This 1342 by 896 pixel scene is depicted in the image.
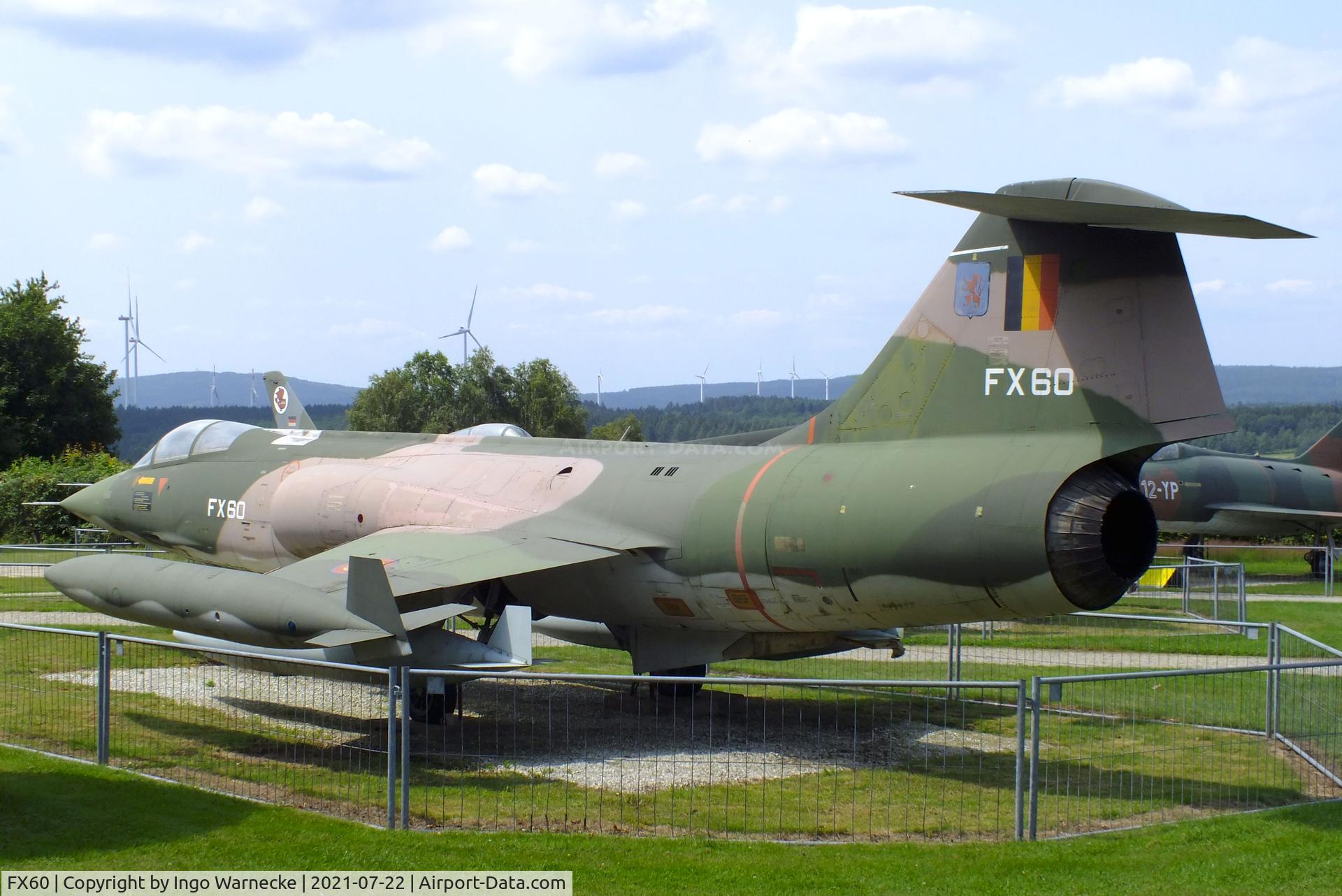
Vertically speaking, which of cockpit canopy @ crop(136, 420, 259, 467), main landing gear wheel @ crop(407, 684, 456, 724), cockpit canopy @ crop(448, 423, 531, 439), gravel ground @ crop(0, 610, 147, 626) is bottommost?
gravel ground @ crop(0, 610, 147, 626)

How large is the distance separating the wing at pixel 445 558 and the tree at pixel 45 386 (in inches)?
1583

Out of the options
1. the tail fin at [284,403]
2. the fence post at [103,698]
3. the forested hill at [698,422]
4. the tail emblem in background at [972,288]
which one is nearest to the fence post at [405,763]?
the fence post at [103,698]

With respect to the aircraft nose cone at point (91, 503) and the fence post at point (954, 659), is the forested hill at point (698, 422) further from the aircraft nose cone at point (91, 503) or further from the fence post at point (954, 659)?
the fence post at point (954, 659)

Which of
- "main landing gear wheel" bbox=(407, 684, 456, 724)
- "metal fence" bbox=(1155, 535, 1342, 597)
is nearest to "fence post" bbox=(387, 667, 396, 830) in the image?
"main landing gear wheel" bbox=(407, 684, 456, 724)

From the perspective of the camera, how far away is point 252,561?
14719 millimetres

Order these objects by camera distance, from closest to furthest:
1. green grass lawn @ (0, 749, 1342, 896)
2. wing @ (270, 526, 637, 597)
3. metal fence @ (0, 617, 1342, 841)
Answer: green grass lawn @ (0, 749, 1342, 896)
metal fence @ (0, 617, 1342, 841)
wing @ (270, 526, 637, 597)

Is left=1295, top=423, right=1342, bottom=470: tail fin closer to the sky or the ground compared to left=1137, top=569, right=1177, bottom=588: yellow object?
closer to the sky

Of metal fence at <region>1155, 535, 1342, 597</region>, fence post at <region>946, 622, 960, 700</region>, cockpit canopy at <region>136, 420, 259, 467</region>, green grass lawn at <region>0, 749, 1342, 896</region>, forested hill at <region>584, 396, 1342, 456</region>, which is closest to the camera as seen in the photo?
green grass lawn at <region>0, 749, 1342, 896</region>

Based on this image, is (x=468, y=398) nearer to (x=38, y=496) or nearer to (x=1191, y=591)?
(x=38, y=496)

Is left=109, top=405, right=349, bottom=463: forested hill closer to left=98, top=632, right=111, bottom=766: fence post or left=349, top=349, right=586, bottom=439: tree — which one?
left=349, top=349, right=586, bottom=439: tree

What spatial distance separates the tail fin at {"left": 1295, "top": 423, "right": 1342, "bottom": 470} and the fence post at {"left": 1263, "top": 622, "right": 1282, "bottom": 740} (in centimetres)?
2349

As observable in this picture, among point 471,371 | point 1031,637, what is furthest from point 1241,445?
point 1031,637

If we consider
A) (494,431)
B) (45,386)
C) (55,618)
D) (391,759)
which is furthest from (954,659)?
(45,386)

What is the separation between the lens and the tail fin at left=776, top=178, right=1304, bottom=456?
888cm
